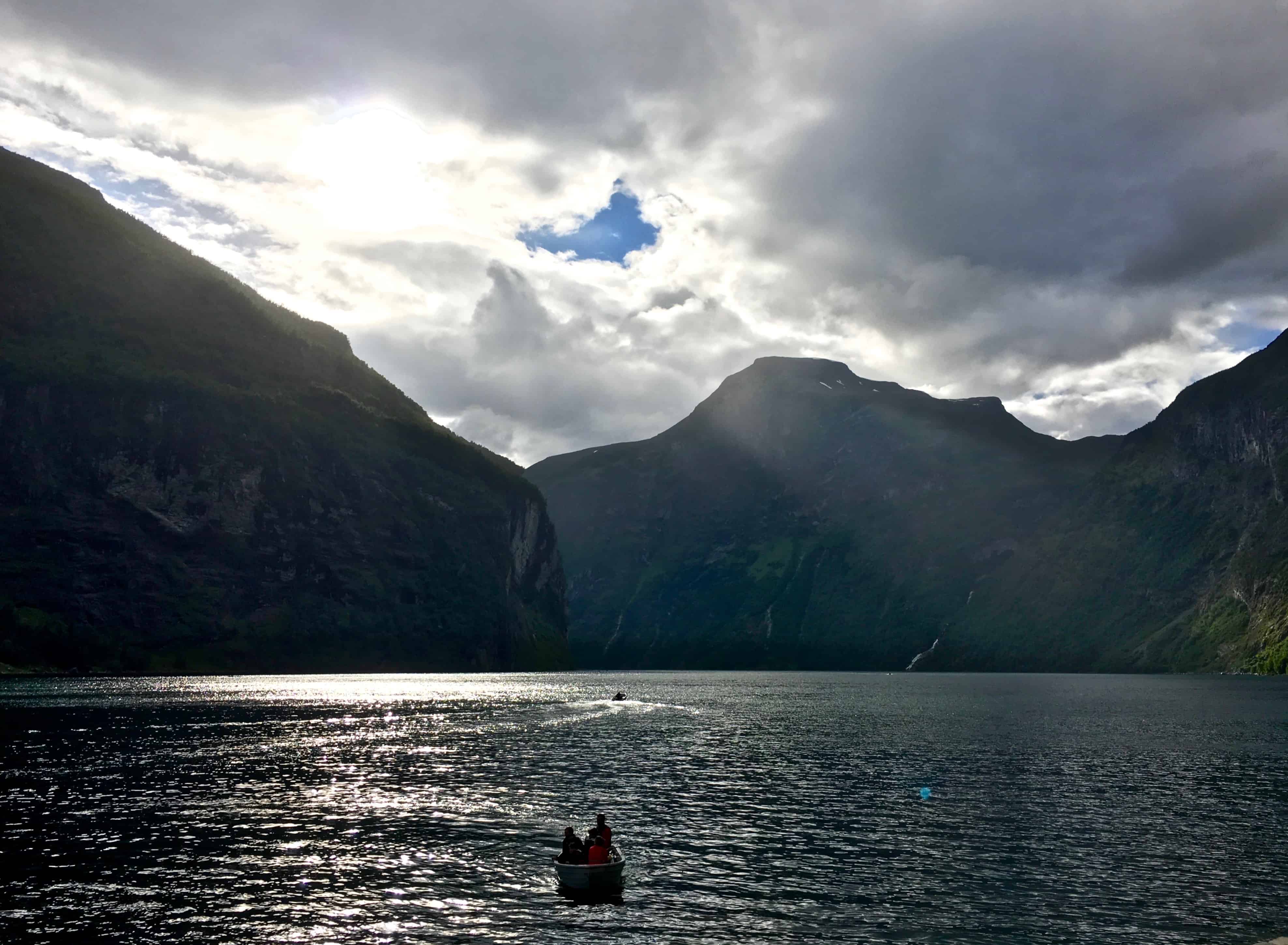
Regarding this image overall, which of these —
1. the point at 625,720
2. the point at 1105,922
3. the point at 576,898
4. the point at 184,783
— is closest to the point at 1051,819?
the point at 1105,922

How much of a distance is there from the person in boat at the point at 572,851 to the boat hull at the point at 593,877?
0.35m

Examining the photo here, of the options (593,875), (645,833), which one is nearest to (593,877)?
(593,875)

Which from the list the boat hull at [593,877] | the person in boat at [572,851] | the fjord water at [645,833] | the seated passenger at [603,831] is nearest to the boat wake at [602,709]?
the fjord water at [645,833]

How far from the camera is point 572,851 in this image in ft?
147

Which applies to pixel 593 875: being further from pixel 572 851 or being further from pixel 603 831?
pixel 603 831

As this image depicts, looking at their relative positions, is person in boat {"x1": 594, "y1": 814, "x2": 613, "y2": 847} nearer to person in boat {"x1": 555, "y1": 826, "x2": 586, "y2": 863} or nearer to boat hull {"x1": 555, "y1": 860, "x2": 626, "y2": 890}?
person in boat {"x1": 555, "y1": 826, "x2": 586, "y2": 863}

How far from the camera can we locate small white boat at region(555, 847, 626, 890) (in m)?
43.8

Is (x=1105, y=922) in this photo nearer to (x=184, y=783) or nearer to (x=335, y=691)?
(x=184, y=783)

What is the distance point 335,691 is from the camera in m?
187

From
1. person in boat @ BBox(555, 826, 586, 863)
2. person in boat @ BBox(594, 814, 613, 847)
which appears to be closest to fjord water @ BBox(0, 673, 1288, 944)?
person in boat @ BBox(555, 826, 586, 863)

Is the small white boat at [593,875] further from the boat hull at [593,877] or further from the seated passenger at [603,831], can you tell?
the seated passenger at [603,831]

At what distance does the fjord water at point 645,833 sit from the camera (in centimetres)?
3944

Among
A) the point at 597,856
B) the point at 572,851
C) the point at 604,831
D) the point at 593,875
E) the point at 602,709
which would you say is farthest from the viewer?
the point at 602,709

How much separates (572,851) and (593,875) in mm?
1638
